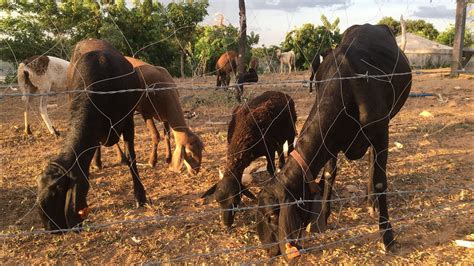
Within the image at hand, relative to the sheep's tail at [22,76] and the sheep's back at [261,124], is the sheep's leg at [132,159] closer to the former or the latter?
the sheep's back at [261,124]

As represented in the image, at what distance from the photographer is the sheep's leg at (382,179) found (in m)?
3.95

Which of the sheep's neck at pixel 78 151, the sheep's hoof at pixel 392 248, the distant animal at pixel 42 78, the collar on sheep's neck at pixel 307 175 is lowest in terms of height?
the sheep's hoof at pixel 392 248

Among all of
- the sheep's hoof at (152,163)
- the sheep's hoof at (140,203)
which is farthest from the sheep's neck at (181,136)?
the sheep's hoof at (152,163)

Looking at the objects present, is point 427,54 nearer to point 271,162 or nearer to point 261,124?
point 271,162

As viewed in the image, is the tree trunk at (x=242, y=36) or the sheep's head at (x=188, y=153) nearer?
the sheep's head at (x=188, y=153)

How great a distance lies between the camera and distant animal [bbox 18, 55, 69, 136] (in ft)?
29.5

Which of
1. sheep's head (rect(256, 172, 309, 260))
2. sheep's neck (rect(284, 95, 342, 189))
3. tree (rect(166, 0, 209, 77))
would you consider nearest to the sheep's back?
sheep's neck (rect(284, 95, 342, 189))

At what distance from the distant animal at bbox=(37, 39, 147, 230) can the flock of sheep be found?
1 centimetres

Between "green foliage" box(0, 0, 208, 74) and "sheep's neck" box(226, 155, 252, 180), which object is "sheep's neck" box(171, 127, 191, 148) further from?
"green foliage" box(0, 0, 208, 74)

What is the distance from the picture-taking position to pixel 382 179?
13.3ft

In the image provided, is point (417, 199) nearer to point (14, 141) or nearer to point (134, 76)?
point (134, 76)

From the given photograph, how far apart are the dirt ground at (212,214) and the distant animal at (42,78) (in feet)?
2.97

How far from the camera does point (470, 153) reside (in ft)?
22.4

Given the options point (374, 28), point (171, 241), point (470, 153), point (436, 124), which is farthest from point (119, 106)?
point (436, 124)
